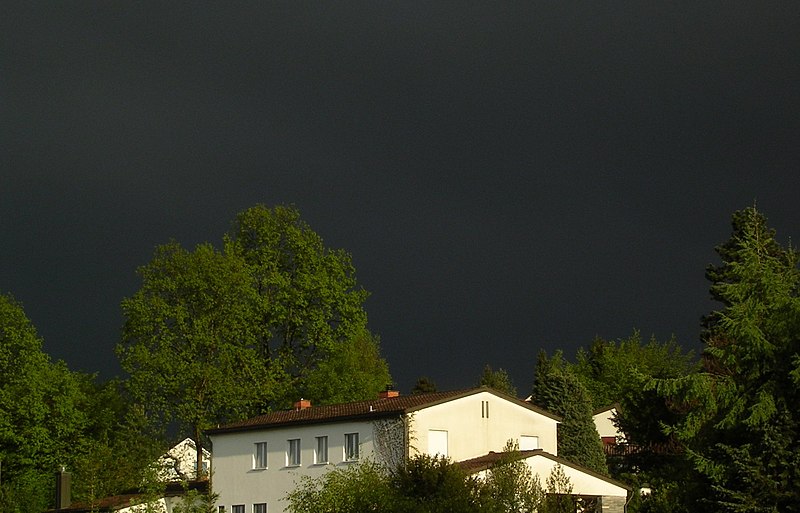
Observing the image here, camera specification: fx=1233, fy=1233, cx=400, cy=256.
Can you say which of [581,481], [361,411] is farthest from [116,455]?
[581,481]

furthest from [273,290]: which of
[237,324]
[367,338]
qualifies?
[367,338]

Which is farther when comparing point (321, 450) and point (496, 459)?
point (321, 450)

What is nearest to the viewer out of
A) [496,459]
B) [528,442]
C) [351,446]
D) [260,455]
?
[496,459]

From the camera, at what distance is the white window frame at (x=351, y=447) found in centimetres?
5766

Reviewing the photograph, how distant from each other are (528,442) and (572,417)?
1320cm

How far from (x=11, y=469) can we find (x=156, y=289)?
14897 mm

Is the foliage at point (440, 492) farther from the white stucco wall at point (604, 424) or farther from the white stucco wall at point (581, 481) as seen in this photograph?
the white stucco wall at point (604, 424)

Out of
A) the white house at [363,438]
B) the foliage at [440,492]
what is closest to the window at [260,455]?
the white house at [363,438]

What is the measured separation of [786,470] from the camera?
3078cm

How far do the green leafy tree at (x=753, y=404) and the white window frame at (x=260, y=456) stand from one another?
3066cm

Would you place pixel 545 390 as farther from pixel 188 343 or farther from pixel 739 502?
pixel 739 502

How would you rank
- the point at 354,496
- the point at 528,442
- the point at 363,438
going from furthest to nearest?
the point at 528,442, the point at 363,438, the point at 354,496

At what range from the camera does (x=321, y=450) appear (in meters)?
59.1

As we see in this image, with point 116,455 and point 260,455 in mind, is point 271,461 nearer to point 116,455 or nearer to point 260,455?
point 260,455
